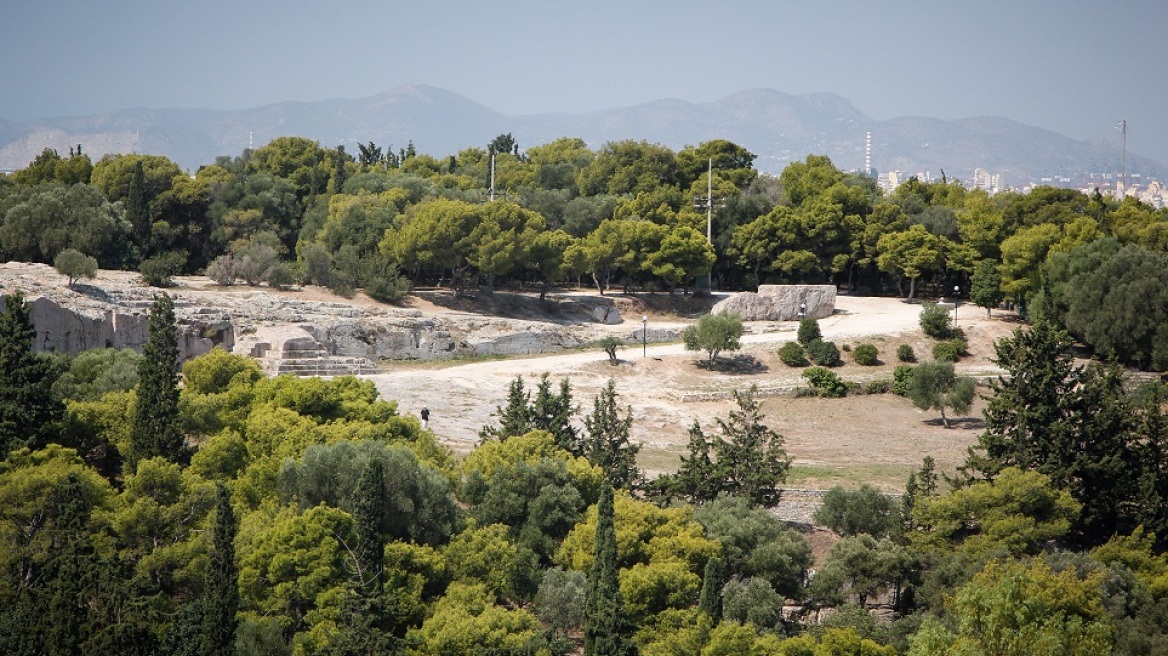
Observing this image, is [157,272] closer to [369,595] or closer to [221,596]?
[221,596]

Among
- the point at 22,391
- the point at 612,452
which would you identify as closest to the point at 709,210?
the point at 612,452

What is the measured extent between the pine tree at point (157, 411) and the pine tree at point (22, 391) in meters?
2.01

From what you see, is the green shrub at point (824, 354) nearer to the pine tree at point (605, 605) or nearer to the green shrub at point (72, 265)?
the pine tree at point (605, 605)

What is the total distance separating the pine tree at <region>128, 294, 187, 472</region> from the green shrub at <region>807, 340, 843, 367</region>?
85.5 ft

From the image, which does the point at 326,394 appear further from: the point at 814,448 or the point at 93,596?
the point at 814,448

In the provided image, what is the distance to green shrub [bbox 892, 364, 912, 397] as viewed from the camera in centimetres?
4634

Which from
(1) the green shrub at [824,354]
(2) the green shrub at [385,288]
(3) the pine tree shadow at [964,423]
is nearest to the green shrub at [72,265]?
(2) the green shrub at [385,288]

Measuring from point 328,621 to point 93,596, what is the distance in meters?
4.53

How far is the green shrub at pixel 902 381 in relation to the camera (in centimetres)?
4634

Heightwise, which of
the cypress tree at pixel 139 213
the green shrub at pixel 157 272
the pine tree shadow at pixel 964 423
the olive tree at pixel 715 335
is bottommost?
the pine tree shadow at pixel 964 423

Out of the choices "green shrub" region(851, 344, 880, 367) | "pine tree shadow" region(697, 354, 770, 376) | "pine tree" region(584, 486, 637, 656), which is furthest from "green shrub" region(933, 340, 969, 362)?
"pine tree" region(584, 486, 637, 656)

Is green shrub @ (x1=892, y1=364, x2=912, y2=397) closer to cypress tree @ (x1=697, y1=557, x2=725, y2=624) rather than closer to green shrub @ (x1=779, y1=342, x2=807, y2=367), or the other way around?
green shrub @ (x1=779, y1=342, x2=807, y2=367)

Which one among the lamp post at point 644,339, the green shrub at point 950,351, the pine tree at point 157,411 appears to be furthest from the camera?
the lamp post at point 644,339

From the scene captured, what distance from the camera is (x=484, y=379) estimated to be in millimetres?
45062
